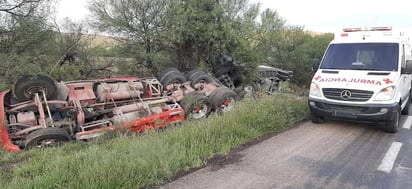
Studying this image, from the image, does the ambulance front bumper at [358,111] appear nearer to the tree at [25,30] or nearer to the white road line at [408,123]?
the white road line at [408,123]

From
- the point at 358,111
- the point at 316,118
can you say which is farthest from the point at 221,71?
the point at 358,111

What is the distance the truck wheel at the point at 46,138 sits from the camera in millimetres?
6082

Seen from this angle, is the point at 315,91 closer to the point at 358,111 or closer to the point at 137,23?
the point at 358,111

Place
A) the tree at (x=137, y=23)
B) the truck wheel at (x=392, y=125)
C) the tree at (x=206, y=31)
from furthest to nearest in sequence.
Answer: the tree at (x=206, y=31) → the tree at (x=137, y=23) → the truck wheel at (x=392, y=125)

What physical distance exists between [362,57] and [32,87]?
8.12 metres

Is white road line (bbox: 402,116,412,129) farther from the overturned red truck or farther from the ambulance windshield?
the overturned red truck

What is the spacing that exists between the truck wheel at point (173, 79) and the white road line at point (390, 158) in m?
6.10

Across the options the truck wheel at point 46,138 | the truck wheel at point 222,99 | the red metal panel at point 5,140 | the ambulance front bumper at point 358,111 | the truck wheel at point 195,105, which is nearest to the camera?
the red metal panel at point 5,140

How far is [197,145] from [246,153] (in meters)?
0.89

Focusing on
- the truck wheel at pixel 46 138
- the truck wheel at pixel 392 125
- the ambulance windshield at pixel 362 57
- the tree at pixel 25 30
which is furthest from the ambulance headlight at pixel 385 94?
the tree at pixel 25 30

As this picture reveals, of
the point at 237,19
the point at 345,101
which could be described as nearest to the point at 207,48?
the point at 237,19

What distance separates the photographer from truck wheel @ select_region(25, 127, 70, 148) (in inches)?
239

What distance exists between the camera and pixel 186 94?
8.99 m

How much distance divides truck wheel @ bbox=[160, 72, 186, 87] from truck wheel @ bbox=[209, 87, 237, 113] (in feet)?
3.89
